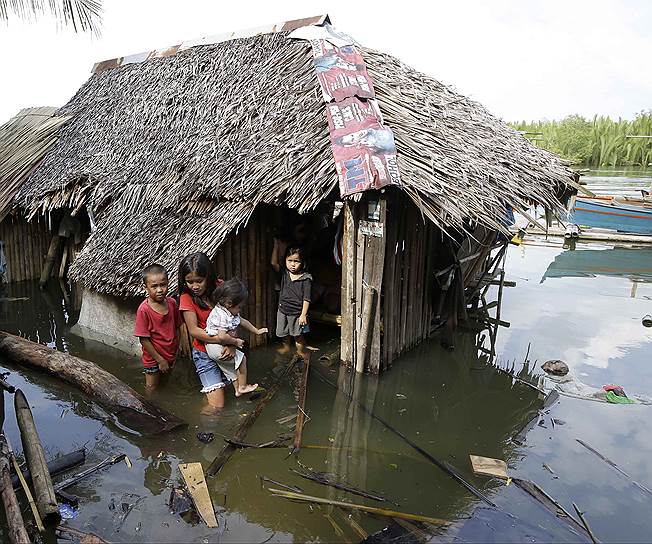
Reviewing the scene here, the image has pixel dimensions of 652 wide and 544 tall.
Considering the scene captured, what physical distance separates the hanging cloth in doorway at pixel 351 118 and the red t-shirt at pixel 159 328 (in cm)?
212

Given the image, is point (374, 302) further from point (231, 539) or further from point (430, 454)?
point (231, 539)

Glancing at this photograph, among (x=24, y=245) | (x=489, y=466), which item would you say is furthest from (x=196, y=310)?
(x=24, y=245)

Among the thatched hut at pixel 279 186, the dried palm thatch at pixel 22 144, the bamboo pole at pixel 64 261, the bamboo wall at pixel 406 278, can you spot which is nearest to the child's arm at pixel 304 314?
the thatched hut at pixel 279 186

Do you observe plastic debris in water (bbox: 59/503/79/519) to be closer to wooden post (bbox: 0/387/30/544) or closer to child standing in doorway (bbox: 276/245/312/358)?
wooden post (bbox: 0/387/30/544)

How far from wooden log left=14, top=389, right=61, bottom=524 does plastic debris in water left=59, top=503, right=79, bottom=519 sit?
0.16 metres

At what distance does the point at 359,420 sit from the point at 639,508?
92.3 inches

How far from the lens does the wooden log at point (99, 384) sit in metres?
4.52

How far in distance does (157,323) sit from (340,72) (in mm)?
3711

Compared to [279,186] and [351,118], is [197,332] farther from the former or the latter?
[351,118]

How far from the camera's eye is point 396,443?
14.4ft

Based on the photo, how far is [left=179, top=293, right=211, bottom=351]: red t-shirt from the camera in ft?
15.0

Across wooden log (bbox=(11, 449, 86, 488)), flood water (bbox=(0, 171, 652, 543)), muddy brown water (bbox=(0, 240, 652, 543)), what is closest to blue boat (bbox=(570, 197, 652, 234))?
flood water (bbox=(0, 171, 652, 543))

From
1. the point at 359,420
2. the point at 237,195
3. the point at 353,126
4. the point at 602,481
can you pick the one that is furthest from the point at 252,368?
the point at 602,481

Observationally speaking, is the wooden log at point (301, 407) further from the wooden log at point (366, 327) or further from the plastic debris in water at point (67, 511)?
the plastic debris in water at point (67, 511)
